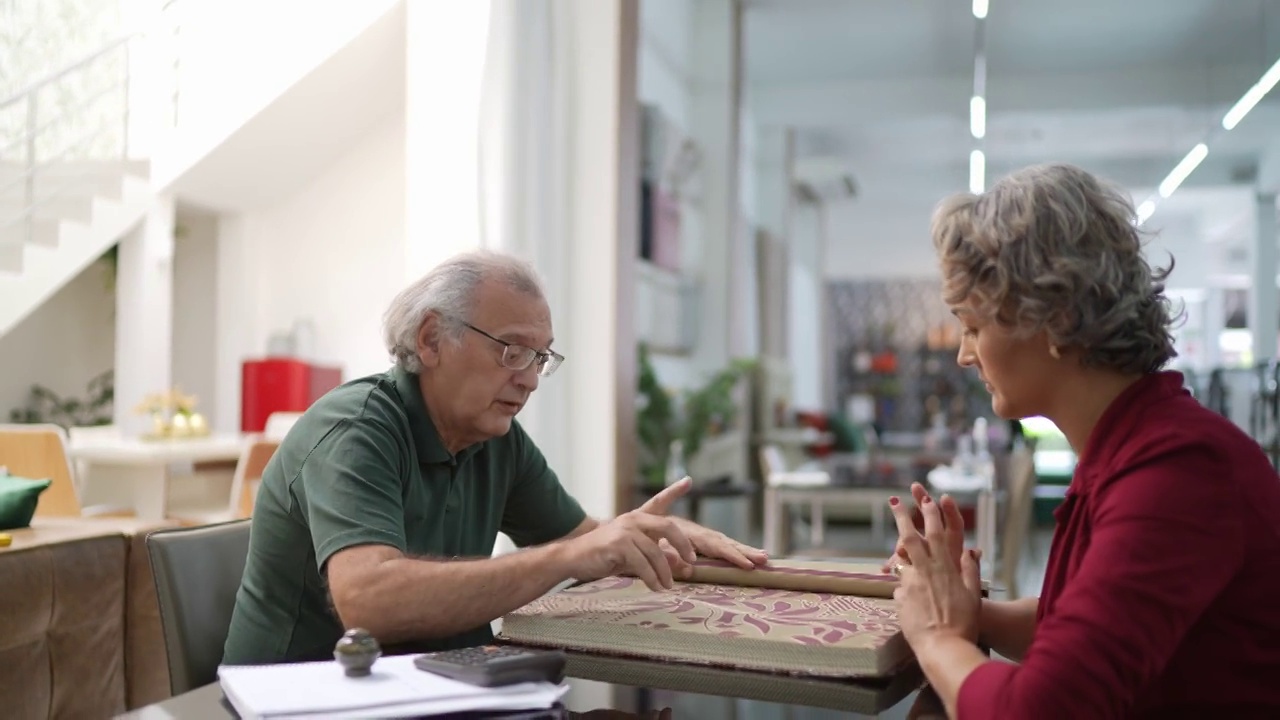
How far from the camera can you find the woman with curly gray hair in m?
0.95

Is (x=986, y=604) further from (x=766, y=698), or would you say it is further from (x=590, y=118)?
(x=590, y=118)

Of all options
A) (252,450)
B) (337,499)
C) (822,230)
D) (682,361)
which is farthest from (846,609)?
(822,230)

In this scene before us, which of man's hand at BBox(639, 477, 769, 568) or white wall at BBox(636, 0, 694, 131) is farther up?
white wall at BBox(636, 0, 694, 131)

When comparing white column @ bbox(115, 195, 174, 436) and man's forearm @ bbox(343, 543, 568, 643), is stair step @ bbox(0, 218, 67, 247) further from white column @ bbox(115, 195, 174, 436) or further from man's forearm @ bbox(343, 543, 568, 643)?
man's forearm @ bbox(343, 543, 568, 643)

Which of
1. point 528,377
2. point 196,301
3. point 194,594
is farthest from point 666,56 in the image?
point 194,594

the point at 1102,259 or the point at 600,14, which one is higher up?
the point at 600,14

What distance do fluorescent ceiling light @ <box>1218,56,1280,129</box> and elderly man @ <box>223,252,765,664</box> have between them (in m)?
5.21

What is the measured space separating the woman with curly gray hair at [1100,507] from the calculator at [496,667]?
1.17 ft

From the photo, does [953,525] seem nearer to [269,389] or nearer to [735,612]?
[735,612]

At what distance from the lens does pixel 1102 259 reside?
3.64 feet

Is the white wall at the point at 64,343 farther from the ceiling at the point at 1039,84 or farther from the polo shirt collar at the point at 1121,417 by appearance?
the polo shirt collar at the point at 1121,417

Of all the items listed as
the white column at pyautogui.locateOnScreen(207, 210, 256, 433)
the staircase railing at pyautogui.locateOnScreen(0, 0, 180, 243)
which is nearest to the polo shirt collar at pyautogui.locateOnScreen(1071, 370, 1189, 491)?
the staircase railing at pyautogui.locateOnScreen(0, 0, 180, 243)

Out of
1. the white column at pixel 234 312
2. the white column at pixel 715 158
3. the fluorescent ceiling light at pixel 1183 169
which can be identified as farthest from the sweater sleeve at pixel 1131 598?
the white column at pixel 234 312

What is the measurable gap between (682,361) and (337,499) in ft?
22.2
